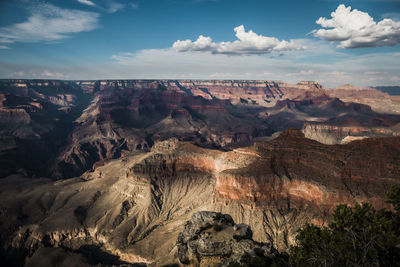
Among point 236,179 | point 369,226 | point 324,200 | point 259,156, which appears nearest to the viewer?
point 369,226

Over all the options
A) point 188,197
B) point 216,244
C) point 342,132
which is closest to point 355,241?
point 216,244

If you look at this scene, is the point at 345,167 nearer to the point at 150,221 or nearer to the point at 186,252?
the point at 186,252

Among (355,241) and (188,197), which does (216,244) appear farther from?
(188,197)

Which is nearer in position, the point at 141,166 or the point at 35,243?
the point at 35,243

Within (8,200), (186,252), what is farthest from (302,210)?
(8,200)

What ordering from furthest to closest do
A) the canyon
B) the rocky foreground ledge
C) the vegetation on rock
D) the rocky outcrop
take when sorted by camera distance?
1. the rocky outcrop
2. the canyon
3. the rocky foreground ledge
4. the vegetation on rock

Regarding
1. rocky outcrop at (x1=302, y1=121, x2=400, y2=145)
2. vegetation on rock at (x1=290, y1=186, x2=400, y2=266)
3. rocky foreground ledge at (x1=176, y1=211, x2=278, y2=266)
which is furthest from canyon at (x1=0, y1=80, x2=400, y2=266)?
rocky outcrop at (x1=302, y1=121, x2=400, y2=145)

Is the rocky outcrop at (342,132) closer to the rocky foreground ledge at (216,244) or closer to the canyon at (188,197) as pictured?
the canyon at (188,197)

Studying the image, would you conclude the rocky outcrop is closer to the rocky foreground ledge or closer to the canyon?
the canyon

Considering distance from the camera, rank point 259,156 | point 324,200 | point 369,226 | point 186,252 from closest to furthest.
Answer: point 369,226, point 186,252, point 324,200, point 259,156
